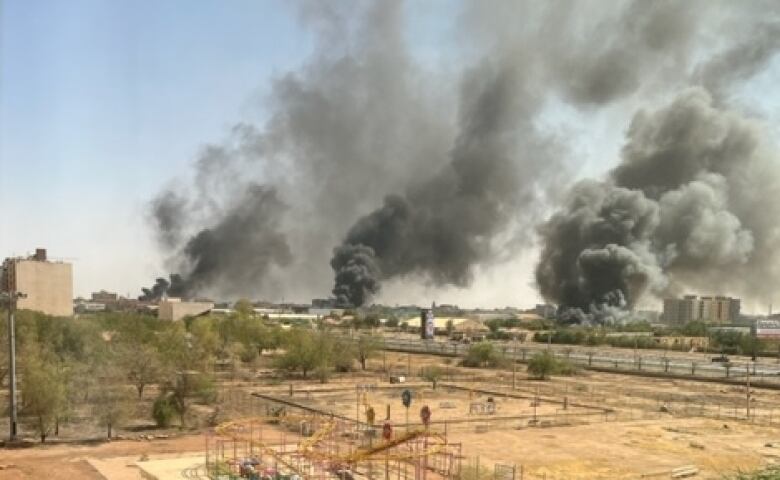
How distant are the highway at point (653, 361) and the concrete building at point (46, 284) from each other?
68.7 meters

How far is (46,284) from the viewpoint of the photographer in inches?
5610

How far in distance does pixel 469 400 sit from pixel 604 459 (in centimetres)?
2108

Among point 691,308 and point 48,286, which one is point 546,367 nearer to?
point 48,286

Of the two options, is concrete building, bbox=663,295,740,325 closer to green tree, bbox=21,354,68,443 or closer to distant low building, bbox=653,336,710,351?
distant low building, bbox=653,336,710,351

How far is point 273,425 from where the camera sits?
42.2 metres

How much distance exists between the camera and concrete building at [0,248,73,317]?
137625 millimetres

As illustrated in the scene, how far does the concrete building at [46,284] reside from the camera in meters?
138

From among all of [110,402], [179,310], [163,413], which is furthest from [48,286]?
[110,402]

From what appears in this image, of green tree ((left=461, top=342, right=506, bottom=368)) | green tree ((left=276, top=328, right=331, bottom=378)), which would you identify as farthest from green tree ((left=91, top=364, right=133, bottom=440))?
green tree ((left=461, top=342, right=506, bottom=368))

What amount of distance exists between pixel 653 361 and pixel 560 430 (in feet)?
159

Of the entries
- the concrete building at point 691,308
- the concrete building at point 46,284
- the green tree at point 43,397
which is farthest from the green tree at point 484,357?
the concrete building at point 691,308

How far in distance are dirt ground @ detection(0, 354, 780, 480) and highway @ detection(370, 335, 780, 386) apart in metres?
5.94

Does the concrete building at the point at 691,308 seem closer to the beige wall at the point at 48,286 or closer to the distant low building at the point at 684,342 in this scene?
the distant low building at the point at 684,342

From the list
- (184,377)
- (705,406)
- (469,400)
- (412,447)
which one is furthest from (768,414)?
(184,377)
